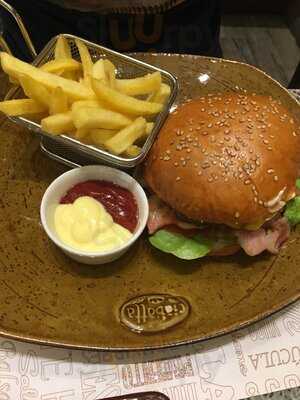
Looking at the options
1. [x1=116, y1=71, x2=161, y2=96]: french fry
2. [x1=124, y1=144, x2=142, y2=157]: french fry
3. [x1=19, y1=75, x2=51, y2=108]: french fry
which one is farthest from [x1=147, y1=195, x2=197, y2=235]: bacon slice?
[x1=19, y1=75, x2=51, y2=108]: french fry

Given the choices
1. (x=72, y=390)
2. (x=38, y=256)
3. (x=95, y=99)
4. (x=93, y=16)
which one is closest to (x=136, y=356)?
(x=72, y=390)

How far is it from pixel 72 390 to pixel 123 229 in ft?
1.92

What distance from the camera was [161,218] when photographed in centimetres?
196

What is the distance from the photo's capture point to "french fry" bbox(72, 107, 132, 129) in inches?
69.0

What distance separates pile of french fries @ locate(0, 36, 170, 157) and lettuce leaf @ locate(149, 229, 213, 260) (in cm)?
33

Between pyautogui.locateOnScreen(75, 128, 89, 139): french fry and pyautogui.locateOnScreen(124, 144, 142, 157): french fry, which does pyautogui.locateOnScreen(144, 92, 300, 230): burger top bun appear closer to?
pyautogui.locateOnScreen(124, 144, 142, 157): french fry

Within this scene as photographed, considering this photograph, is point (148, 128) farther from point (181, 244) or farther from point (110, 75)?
point (181, 244)

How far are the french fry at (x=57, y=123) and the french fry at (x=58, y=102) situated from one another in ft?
0.06

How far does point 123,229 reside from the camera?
1880mm

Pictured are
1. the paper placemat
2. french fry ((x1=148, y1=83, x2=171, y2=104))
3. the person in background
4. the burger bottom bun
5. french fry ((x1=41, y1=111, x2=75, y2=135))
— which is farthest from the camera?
the person in background

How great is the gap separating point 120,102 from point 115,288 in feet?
2.21

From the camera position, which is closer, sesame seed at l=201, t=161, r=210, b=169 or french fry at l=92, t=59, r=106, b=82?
sesame seed at l=201, t=161, r=210, b=169

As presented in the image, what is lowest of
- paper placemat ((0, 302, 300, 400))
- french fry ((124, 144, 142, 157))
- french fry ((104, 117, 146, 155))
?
paper placemat ((0, 302, 300, 400))

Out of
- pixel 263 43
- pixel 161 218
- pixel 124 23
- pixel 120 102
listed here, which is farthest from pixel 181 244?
pixel 263 43
